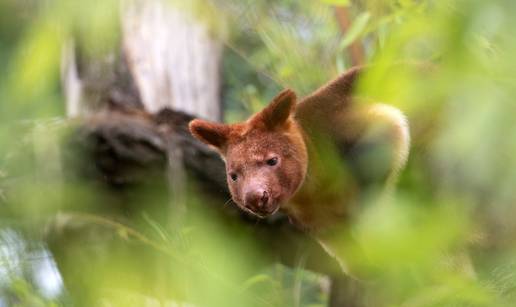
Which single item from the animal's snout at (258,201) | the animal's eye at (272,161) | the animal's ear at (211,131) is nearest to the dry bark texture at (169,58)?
the animal's ear at (211,131)

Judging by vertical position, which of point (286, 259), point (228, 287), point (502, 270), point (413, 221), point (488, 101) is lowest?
point (286, 259)

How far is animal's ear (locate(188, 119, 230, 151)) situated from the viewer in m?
3.13

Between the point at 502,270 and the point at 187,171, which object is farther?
the point at 187,171

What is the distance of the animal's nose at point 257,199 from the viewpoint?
276 centimetres

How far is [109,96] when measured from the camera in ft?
13.9

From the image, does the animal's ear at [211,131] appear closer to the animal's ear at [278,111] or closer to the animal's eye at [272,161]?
the animal's ear at [278,111]

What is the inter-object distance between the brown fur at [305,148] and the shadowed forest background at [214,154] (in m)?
0.21

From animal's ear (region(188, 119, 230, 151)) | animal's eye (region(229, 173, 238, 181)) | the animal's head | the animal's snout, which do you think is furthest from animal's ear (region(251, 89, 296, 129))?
the animal's snout

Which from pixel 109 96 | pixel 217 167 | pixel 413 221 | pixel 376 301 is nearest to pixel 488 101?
pixel 413 221

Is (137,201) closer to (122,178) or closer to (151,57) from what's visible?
(122,178)

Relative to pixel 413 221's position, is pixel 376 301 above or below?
below

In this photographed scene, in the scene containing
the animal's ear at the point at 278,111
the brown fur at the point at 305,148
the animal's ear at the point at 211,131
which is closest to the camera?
the brown fur at the point at 305,148

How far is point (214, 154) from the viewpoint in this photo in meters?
3.92

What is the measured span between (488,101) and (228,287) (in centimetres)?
69
